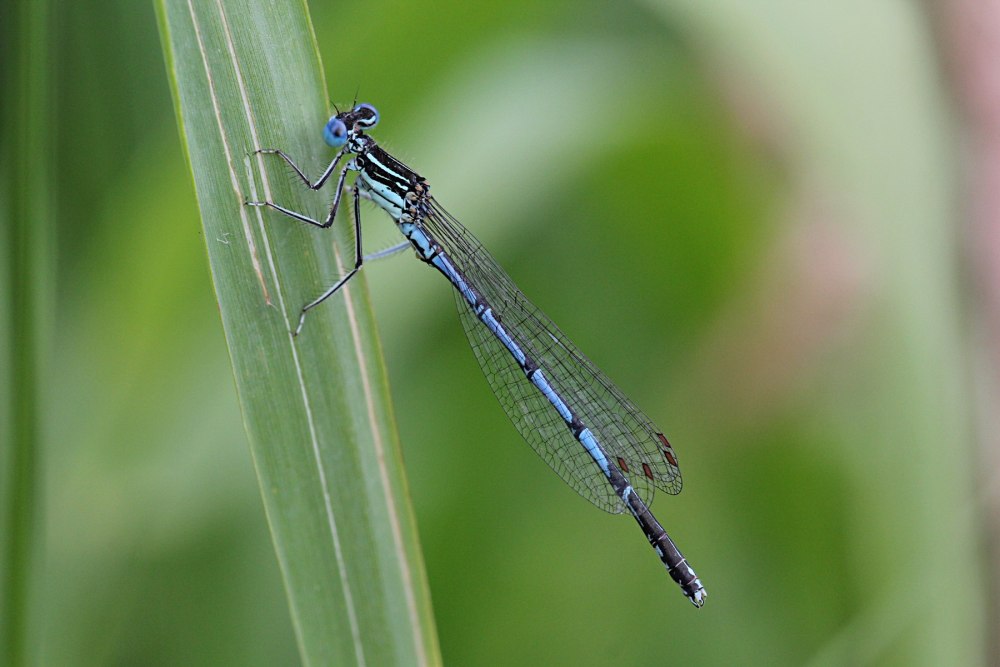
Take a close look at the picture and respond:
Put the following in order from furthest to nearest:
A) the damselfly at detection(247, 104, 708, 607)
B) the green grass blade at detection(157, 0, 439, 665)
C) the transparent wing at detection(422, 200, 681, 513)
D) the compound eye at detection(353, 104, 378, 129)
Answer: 1. the transparent wing at detection(422, 200, 681, 513)
2. the damselfly at detection(247, 104, 708, 607)
3. the compound eye at detection(353, 104, 378, 129)
4. the green grass blade at detection(157, 0, 439, 665)

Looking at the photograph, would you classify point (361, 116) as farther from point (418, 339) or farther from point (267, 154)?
point (418, 339)

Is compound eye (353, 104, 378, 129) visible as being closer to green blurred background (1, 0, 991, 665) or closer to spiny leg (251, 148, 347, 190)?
spiny leg (251, 148, 347, 190)

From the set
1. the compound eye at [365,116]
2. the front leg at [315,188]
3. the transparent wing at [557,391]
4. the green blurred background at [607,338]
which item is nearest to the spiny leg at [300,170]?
the front leg at [315,188]

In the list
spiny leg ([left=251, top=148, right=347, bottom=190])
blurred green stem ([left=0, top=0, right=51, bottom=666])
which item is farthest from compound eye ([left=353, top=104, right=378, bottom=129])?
blurred green stem ([left=0, top=0, right=51, bottom=666])

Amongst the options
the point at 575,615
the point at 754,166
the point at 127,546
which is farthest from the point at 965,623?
the point at 127,546

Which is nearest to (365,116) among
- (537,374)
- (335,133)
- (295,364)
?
(335,133)
